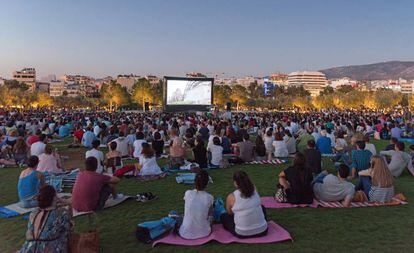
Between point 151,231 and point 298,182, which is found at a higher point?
point 298,182

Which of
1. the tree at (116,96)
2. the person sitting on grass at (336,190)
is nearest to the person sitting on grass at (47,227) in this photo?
the person sitting on grass at (336,190)

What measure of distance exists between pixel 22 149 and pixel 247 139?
7124 millimetres

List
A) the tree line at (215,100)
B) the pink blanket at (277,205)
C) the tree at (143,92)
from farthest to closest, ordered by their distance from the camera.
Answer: the tree at (143,92)
the tree line at (215,100)
the pink blanket at (277,205)

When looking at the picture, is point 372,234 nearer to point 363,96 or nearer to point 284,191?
point 284,191

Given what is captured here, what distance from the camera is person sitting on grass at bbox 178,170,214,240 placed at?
532cm

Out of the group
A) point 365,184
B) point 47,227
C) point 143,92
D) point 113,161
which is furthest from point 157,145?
point 143,92

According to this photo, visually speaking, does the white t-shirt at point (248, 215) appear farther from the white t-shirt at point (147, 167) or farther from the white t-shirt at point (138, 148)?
the white t-shirt at point (138, 148)

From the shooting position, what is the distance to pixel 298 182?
6.97m

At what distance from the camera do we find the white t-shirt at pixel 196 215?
210 inches

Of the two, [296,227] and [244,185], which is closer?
[244,185]

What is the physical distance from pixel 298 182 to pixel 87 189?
12.3ft

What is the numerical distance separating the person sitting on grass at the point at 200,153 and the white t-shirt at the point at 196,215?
5.32 meters

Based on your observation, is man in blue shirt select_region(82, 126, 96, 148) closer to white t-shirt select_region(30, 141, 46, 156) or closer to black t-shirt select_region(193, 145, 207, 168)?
white t-shirt select_region(30, 141, 46, 156)

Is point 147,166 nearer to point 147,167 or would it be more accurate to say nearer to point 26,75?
point 147,167
